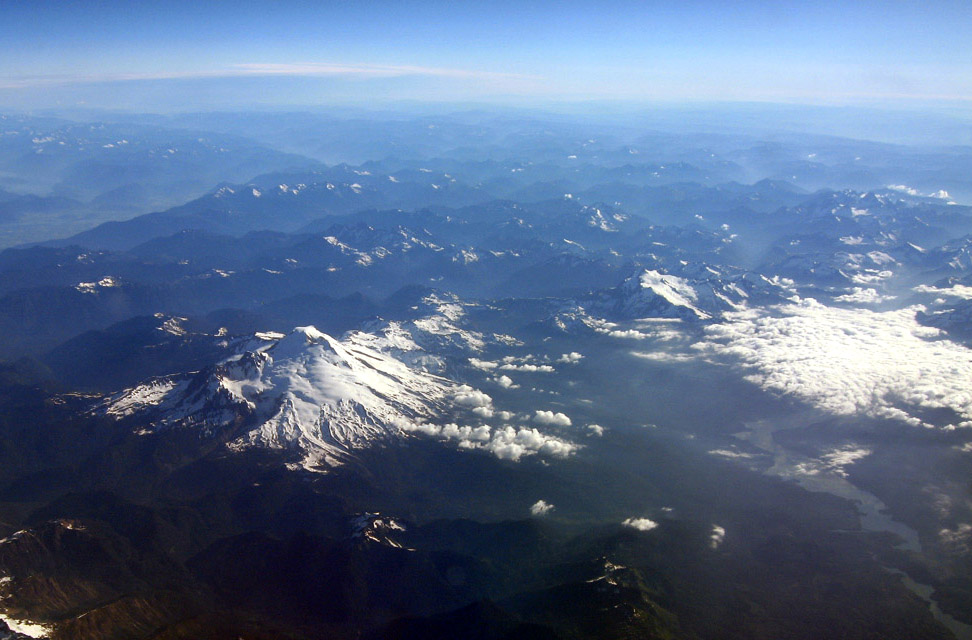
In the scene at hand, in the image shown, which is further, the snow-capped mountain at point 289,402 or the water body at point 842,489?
the snow-capped mountain at point 289,402

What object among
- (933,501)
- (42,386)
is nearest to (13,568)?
(42,386)

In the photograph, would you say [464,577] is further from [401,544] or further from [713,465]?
[713,465]

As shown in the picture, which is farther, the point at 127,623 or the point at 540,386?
the point at 540,386

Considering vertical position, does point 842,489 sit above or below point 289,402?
below

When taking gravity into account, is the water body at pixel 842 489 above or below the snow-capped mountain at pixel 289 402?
below

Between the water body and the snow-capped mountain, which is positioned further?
the snow-capped mountain
